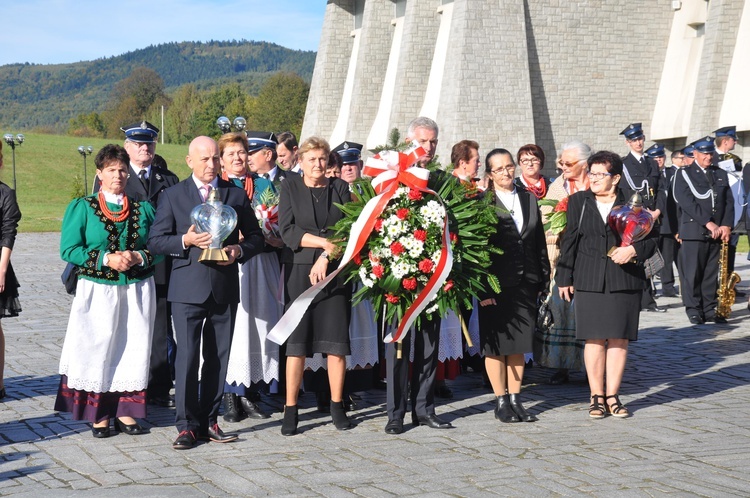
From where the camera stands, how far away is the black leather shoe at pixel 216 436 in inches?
278

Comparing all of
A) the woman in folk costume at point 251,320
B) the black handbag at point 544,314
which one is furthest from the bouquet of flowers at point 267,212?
the black handbag at point 544,314

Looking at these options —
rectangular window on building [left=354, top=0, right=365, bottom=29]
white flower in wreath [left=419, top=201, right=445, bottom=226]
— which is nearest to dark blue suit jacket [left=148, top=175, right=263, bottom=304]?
white flower in wreath [left=419, top=201, right=445, bottom=226]

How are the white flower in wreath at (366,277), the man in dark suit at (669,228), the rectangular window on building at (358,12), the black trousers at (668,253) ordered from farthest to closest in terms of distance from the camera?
the rectangular window on building at (358,12) < the black trousers at (668,253) < the man in dark suit at (669,228) < the white flower in wreath at (366,277)

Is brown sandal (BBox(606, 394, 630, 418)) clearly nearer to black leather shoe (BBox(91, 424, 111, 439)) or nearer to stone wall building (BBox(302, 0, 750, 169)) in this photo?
black leather shoe (BBox(91, 424, 111, 439))

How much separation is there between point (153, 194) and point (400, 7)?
103ft

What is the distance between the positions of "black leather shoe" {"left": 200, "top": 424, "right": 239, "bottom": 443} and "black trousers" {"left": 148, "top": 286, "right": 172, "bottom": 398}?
1.33 metres

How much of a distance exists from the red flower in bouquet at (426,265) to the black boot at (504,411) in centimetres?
134

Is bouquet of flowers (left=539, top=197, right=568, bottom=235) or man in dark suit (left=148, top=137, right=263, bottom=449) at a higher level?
bouquet of flowers (left=539, top=197, right=568, bottom=235)

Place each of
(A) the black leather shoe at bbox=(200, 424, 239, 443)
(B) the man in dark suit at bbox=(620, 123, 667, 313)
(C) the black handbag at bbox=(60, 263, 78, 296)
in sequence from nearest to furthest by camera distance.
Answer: (A) the black leather shoe at bbox=(200, 424, 239, 443) → (C) the black handbag at bbox=(60, 263, 78, 296) → (B) the man in dark suit at bbox=(620, 123, 667, 313)

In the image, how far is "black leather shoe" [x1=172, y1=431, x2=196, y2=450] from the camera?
6.83m

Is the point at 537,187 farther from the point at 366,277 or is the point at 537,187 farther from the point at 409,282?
the point at 366,277

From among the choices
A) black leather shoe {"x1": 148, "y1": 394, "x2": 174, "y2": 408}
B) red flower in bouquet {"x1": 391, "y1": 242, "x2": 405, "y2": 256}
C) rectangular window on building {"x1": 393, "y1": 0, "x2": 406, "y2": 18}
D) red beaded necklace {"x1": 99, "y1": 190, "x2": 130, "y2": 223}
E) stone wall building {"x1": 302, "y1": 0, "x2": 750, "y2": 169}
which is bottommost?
black leather shoe {"x1": 148, "y1": 394, "x2": 174, "y2": 408}

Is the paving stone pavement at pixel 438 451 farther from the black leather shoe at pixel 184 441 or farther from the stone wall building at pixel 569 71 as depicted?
the stone wall building at pixel 569 71

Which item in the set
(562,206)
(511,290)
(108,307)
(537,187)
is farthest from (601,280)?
(108,307)
